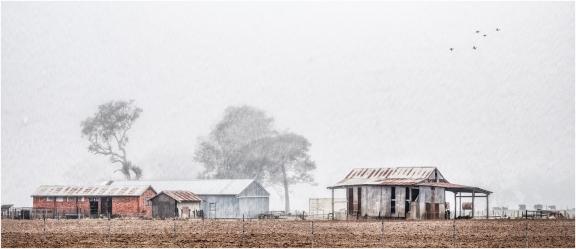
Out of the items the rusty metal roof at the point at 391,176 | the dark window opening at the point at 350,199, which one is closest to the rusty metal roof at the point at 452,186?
the rusty metal roof at the point at 391,176

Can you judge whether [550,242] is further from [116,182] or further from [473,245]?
[116,182]

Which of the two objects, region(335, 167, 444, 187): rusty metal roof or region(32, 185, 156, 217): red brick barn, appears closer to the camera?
region(335, 167, 444, 187): rusty metal roof

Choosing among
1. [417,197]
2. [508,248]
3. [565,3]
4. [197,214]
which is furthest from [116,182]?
[565,3]

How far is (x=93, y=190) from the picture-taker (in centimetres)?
8312

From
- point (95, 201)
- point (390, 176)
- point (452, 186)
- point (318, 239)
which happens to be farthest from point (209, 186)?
point (318, 239)

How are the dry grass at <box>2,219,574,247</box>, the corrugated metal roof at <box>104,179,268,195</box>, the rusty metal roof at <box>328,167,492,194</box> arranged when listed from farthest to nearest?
the corrugated metal roof at <box>104,179,268,195</box>
the rusty metal roof at <box>328,167,492,194</box>
the dry grass at <box>2,219,574,247</box>

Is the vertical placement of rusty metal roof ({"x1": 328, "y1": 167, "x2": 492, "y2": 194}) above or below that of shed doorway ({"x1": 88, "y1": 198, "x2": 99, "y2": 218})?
above

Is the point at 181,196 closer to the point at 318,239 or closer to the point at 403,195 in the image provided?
the point at 403,195

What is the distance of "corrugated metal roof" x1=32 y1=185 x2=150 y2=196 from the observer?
81.2 meters

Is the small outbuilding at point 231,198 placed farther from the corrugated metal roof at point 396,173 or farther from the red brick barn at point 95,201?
the corrugated metal roof at point 396,173

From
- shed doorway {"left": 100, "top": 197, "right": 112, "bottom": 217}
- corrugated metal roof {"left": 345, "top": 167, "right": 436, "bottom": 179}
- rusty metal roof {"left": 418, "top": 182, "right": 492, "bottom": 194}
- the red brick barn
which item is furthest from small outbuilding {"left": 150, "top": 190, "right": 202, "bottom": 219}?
rusty metal roof {"left": 418, "top": 182, "right": 492, "bottom": 194}

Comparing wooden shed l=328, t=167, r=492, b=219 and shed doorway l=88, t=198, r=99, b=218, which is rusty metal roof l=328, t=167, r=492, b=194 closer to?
wooden shed l=328, t=167, r=492, b=219

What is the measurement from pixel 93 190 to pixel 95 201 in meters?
1.40

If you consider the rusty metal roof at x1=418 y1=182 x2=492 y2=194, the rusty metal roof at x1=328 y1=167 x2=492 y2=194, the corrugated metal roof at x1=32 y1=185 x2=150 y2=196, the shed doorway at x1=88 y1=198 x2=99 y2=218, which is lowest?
the shed doorway at x1=88 y1=198 x2=99 y2=218
